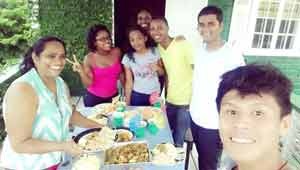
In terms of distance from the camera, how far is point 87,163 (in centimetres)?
141

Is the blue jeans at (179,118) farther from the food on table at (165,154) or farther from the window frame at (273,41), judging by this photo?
the window frame at (273,41)

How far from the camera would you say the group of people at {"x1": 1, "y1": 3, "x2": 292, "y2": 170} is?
0.78 m

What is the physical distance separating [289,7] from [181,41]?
3462 mm

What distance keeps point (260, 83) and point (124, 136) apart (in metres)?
1.15

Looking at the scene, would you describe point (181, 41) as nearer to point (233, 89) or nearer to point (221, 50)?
point (221, 50)

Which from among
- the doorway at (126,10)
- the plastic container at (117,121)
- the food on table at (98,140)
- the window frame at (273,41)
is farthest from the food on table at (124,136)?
the doorway at (126,10)

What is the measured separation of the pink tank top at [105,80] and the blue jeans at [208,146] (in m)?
0.99

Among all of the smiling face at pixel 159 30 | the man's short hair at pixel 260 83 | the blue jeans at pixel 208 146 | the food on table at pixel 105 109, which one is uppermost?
the smiling face at pixel 159 30

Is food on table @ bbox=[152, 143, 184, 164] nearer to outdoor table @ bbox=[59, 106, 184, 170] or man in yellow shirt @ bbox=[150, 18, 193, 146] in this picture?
outdoor table @ bbox=[59, 106, 184, 170]

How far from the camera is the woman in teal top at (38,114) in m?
1.28

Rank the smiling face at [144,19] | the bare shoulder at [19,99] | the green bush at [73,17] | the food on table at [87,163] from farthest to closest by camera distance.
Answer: the green bush at [73,17], the smiling face at [144,19], the food on table at [87,163], the bare shoulder at [19,99]

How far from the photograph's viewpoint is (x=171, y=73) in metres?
2.30

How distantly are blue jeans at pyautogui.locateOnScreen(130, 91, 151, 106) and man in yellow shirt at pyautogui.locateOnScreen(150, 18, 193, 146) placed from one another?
227 millimetres

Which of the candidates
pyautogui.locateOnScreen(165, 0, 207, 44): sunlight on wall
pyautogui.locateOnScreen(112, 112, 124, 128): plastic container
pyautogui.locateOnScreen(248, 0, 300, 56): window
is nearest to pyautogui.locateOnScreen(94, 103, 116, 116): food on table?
pyautogui.locateOnScreen(112, 112, 124, 128): plastic container
